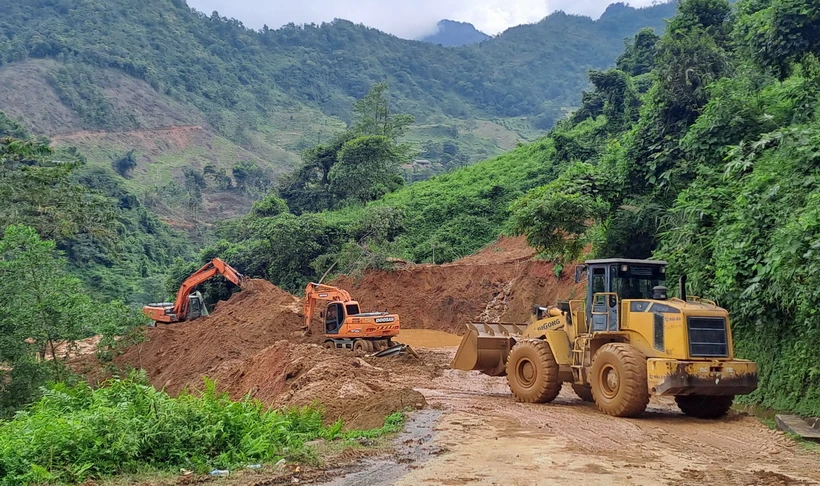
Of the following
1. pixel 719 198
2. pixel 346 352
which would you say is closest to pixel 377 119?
pixel 346 352

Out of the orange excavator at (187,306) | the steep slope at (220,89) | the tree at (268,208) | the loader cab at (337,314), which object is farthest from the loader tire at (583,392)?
the steep slope at (220,89)

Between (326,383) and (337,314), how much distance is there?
9.87m

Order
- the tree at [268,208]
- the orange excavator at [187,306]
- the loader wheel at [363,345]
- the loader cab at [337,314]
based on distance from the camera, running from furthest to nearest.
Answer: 1. the tree at [268,208]
2. the orange excavator at [187,306]
3. the loader cab at [337,314]
4. the loader wheel at [363,345]

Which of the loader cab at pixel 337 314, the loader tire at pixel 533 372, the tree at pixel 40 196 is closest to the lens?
the loader tire at pixel 533 372

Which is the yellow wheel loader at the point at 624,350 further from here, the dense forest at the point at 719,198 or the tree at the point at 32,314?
the tree at the point at 32,314

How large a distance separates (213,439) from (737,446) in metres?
7.12

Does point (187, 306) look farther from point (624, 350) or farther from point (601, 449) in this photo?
point (601, 449)

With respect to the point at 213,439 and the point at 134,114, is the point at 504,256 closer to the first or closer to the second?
the point at 213,439

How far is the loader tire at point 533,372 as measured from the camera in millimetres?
13531

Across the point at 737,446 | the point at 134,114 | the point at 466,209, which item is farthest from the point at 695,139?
the point at 134,114

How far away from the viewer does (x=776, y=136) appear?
15750mm

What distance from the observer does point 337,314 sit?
23766 millimetres

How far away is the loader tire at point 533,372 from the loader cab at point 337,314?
391 inches

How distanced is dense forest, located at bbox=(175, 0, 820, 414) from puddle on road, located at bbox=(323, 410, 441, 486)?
652cm
